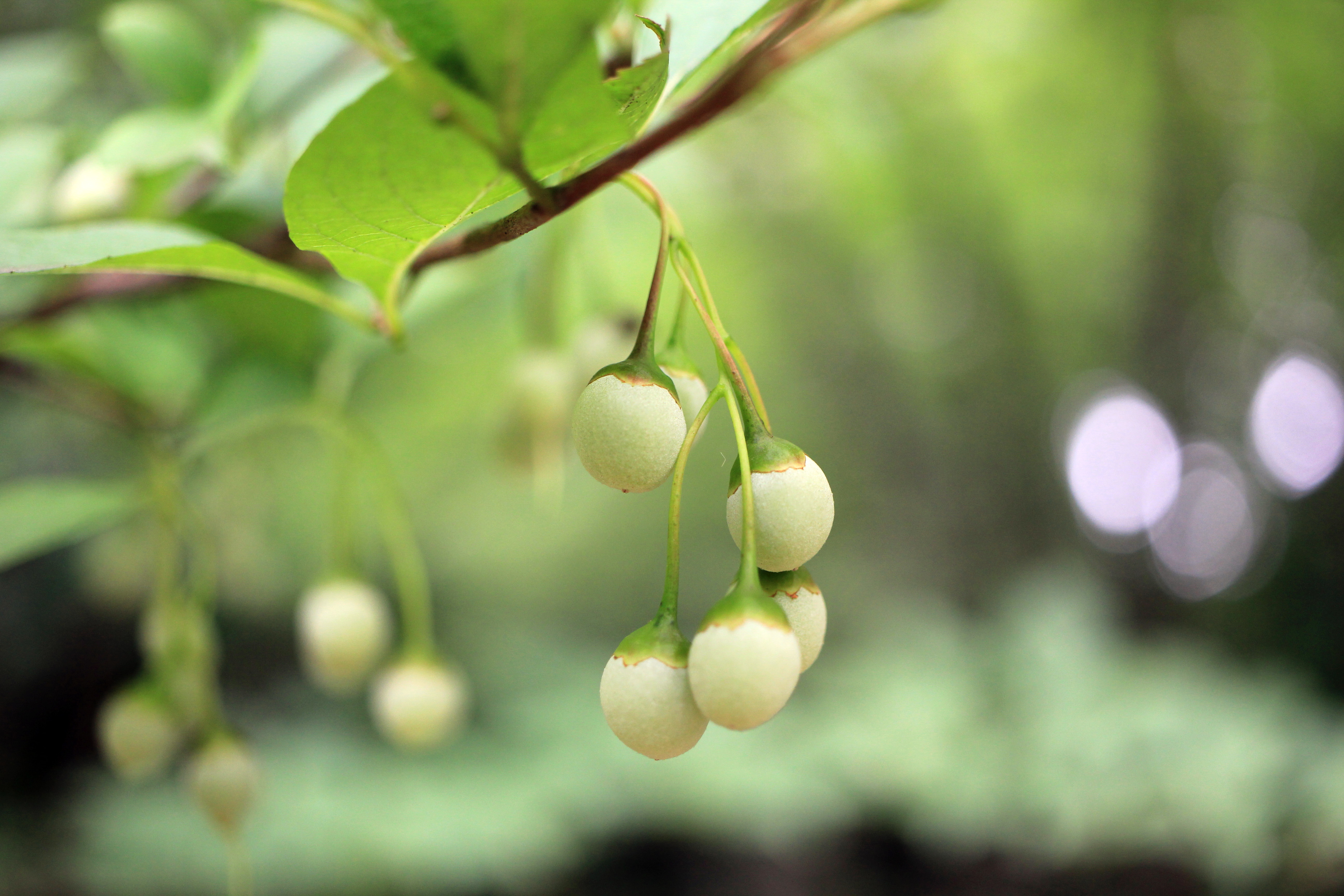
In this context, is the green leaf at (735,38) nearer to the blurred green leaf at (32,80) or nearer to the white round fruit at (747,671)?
the white round fruit at (747,671)

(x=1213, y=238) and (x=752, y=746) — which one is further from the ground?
(x=1213, y=238)

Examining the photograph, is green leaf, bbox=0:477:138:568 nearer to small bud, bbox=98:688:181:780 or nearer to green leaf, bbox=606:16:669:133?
small bud, bbox=98:688:181:780

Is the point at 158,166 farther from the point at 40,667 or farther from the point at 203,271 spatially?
the point at 40,667

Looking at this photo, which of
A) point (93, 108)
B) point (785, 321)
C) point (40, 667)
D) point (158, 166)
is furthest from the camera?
point (785, 321)

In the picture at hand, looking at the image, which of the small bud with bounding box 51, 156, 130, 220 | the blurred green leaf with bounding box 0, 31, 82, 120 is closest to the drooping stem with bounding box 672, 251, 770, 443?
the small bud with bounding box 51, 156, 130, 220

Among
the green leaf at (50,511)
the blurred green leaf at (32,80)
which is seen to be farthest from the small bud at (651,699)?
the blurred green leaf at (32,80)

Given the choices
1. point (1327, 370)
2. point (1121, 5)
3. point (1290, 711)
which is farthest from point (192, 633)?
point (1327, 370)

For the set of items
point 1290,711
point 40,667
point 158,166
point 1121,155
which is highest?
point 1121,155
